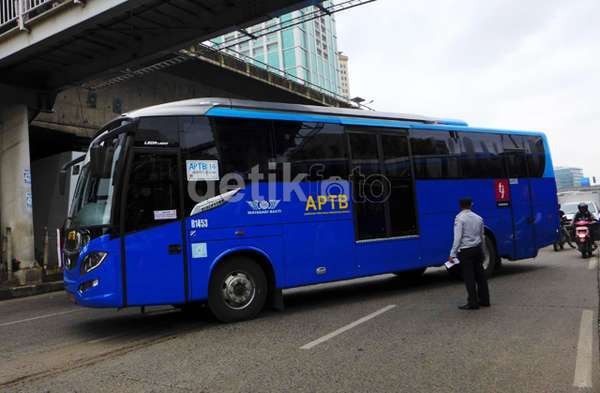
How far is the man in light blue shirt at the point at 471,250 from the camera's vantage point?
27.1 feet

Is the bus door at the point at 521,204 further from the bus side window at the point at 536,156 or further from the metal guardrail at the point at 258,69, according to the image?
the metal guardrail at the point at 258,69

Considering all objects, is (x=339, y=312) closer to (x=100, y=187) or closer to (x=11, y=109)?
(x=100, y=187)

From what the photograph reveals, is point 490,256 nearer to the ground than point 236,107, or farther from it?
nearer to the ground

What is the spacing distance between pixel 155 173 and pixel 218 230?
1.18 meters

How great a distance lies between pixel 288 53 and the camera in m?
32.5

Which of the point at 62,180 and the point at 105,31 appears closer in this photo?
the point at 62,180

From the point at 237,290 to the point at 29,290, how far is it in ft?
27.5

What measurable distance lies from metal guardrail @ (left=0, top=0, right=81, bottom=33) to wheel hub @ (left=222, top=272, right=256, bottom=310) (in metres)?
7.08

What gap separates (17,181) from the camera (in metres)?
14.9

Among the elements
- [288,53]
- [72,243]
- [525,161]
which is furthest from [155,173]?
[288,53]

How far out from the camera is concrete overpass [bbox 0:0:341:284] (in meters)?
11.3

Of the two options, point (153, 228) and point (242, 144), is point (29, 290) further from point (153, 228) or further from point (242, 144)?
point (242, 144)

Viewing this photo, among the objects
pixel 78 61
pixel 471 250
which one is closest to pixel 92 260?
pixel 471 250

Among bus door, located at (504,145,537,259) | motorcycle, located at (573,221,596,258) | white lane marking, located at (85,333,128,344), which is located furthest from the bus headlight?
motorcycle, located at (573,221,596,258)
